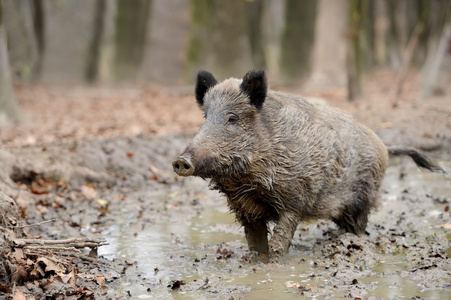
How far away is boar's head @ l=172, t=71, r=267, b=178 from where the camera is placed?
632cm

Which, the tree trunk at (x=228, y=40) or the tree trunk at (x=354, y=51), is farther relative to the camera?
the tree trunk at (x=228, y=40)

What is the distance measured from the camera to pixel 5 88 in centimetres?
1484

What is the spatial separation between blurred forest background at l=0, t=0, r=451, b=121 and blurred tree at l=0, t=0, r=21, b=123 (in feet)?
0.12

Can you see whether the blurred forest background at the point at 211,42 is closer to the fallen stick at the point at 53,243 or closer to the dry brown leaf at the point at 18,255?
the fallen stick at the point at 53,243

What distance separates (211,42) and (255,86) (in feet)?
54.4

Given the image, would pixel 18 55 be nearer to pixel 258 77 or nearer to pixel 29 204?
pixel 29 204

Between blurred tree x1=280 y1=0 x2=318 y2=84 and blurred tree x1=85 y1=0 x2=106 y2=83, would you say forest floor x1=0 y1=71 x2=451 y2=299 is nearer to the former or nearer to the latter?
blurred tree x1=280 y1=0 x2=318 y2=84

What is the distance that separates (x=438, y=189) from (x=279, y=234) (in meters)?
4.22

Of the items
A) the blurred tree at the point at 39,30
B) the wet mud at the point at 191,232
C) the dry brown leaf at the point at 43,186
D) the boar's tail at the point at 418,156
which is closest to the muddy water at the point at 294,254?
the wet mud at the point at 191,232

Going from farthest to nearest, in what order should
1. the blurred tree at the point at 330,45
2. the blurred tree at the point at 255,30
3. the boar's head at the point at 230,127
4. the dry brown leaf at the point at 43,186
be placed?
the blurred tree at the point at 255,30 < the blurred tree at the point at 330,45 < the dry brown leaf at the point at 43,186 < the boar's head at the point at 230,127

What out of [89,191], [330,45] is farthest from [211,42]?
[89,191]

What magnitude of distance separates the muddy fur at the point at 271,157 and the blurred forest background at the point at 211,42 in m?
9.74

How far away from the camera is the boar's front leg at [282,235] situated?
688 cm

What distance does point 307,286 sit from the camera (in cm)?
603
